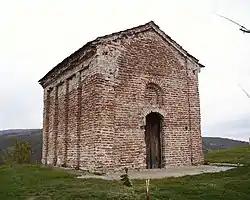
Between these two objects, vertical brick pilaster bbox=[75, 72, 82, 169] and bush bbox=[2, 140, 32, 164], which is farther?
bush bbox=[2, 140, 32, 164]

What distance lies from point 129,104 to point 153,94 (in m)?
1.85

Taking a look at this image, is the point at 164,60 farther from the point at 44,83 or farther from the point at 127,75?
the point at 44,83

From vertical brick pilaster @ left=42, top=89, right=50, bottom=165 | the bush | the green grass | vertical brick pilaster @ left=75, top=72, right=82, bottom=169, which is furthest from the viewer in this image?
the bush

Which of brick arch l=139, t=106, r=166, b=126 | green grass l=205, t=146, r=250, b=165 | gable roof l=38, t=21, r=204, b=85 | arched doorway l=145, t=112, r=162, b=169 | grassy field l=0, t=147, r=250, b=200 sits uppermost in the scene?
gable roof l=38, t=21, r=204, b=85

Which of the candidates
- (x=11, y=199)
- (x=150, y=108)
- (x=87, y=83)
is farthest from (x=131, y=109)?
(x=11, y=199)

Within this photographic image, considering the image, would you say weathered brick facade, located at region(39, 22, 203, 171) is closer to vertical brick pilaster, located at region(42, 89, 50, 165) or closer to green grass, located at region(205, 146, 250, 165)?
vertical brick pilaster, located at region(42, 89, 50, 165)

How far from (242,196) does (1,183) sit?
8.65 metres

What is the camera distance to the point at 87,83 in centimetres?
1722

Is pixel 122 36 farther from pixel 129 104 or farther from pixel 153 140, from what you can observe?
pixel 153 140

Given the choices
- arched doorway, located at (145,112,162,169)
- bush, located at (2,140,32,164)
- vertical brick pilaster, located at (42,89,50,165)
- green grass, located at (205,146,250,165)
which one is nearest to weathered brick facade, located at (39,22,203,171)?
arched doorway, located at (145,112,162,169)

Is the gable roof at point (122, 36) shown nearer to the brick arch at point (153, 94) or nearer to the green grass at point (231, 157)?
the brick arch at point (153, 94)

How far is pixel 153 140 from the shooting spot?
18.9m

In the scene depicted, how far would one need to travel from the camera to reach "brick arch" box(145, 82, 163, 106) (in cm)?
1803

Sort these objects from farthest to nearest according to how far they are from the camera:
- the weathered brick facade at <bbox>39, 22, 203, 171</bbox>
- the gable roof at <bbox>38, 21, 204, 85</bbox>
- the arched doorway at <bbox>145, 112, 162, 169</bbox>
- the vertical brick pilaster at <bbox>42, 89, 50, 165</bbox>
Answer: the vertical brick pilaster at <bbox>42, 89, 50, 165</bbox> < the arched doorway at <bbox>145, 112, 162, 169</bbox> < the gable roof at <bbox>38, 21, 204, 85</bbox> < the weathered brick facade at <bbox>39, 22, 203, 171</bbox>
